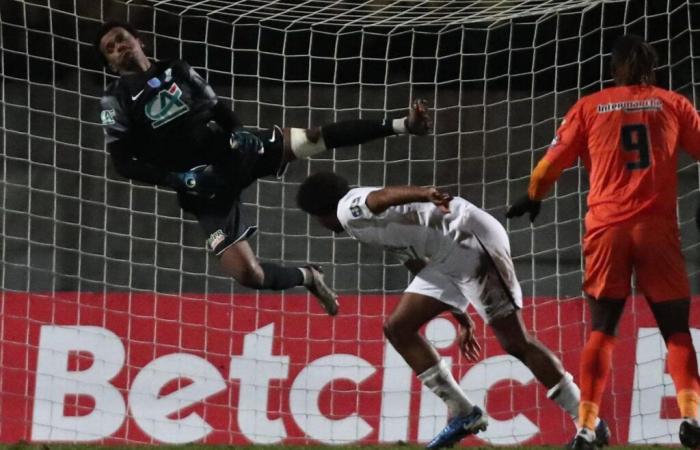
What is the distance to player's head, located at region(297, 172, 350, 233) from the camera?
6.80 meters

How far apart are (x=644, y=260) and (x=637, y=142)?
1.52ft

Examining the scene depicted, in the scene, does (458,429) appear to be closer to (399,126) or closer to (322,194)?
(322,194)

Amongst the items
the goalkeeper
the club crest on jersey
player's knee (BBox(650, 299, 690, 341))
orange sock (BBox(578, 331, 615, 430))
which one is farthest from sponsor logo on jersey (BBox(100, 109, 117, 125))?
player's knee (BBox(650, 299, 690, 341))

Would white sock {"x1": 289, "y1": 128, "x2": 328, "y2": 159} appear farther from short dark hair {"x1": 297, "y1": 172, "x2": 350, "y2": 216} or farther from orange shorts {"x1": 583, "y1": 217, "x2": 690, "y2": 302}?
orange shorts {"x1": 583, "y1": 217, "x2": 690, "y2": 302}

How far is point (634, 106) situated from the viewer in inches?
233

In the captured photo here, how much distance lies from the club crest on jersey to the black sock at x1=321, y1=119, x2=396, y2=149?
0.74 metres

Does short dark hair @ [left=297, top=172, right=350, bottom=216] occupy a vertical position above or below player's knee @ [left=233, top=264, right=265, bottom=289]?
above

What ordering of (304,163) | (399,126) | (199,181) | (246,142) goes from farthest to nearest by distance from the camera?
1. (304,163)
2. (246,142)
3. (199,181)
4. (399,126)

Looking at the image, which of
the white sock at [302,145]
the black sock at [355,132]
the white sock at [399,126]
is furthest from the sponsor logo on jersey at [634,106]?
the white sock at [302,145]

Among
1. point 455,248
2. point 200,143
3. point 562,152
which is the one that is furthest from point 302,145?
point 562,152

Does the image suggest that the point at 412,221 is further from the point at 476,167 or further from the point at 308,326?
the point at 476,167

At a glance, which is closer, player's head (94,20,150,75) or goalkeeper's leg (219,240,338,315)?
player's head (94,20,150,75)

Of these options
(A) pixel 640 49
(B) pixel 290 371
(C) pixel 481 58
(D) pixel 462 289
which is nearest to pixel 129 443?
(B) pixel 290 371

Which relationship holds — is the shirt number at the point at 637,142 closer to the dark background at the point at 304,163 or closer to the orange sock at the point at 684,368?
the orange sock at the point at 684,368
